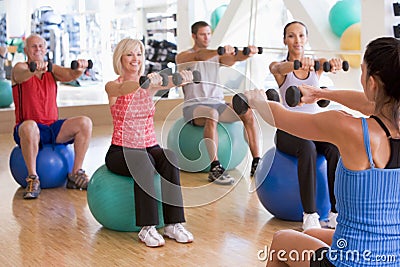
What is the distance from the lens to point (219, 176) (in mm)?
4059

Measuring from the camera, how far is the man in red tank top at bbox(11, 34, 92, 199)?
4.01 m

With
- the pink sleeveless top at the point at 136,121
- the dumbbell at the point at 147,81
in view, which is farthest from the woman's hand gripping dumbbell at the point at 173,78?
the pink sleeveless top at the point at 136,121

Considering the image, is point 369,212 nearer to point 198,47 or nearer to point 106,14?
point 198,47

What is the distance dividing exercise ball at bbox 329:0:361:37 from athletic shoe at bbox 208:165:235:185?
91.8 inches

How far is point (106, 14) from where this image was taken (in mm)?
9016

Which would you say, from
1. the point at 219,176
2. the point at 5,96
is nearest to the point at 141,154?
the point at 219,176

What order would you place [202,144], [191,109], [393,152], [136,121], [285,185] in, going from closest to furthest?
[393,152]
[136,121]
[285,185]
[202,144]
[191,109]

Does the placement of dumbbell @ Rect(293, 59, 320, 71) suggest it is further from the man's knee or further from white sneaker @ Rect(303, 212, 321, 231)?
the man's knee

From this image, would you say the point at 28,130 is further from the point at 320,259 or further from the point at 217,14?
the point at 217,14

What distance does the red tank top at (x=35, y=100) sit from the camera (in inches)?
161

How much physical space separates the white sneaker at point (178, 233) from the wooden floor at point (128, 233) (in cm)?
3

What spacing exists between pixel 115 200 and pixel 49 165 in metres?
1.12

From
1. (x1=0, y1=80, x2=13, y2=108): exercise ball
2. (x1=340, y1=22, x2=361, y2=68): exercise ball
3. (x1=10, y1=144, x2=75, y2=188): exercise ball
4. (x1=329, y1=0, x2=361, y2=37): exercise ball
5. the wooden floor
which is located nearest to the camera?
the wooden floor

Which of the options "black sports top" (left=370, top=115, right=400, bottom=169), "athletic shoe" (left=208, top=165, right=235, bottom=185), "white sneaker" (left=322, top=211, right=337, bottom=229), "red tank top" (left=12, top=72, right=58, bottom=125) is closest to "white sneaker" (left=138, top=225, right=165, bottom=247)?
"white sneaker" (left=322, top=211, right=337, bottom=229)
